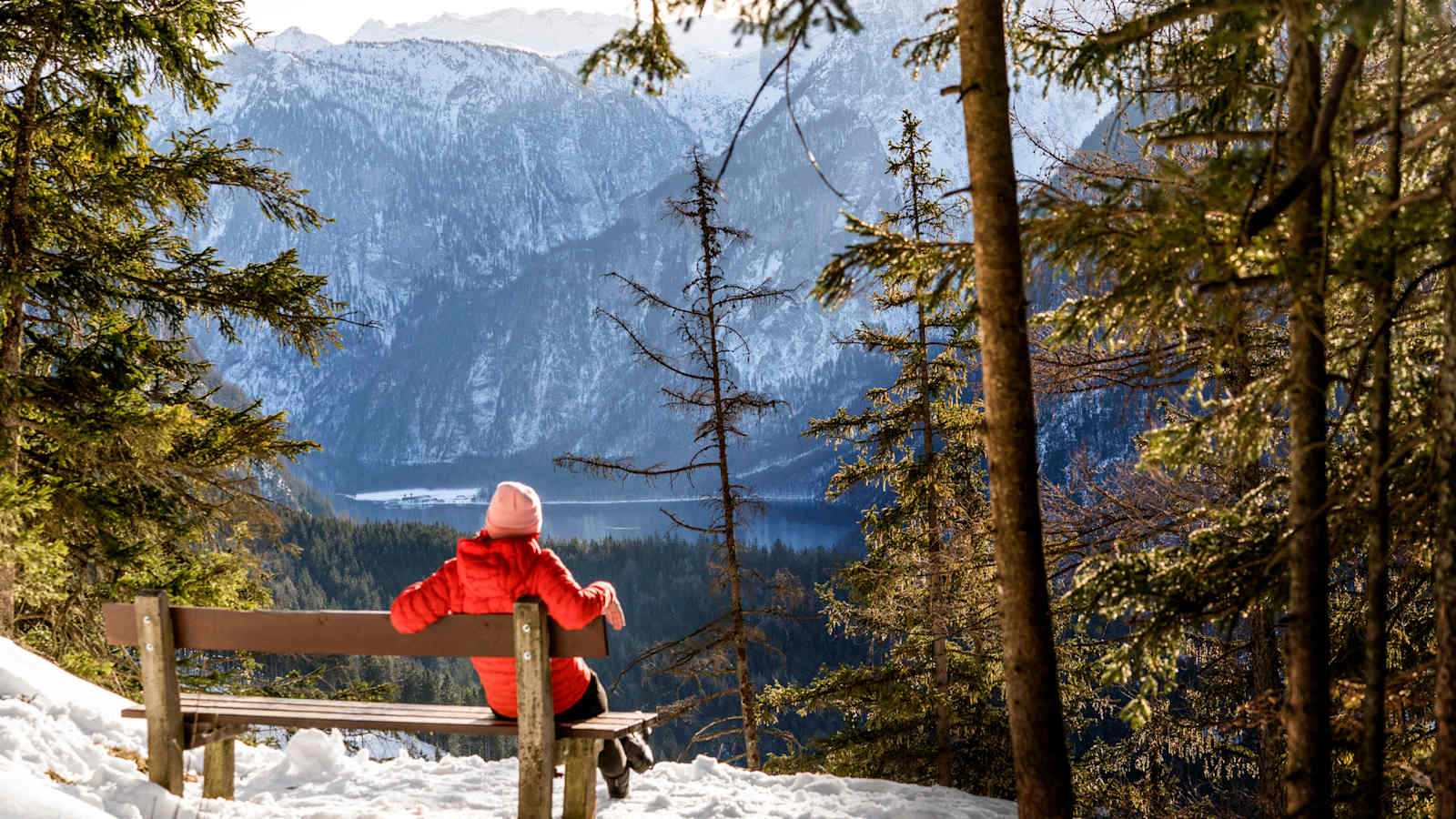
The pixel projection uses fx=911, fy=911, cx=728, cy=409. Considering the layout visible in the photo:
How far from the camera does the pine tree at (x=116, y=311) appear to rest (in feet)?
21.0

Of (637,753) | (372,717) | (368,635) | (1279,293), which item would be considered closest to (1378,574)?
(1279,293)

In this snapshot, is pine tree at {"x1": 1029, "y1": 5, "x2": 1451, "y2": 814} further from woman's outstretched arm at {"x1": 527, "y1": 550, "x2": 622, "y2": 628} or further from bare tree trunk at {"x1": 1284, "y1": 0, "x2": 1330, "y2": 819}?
woman's outstretched arm at {"x1": 527, "y1": 550, "x2": 622, "y2": 628}

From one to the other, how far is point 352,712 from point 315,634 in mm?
559

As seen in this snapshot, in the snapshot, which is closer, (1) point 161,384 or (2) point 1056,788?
Answer: (2) point 1056,788

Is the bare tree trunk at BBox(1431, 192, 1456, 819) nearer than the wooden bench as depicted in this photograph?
Yes

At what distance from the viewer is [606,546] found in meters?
102

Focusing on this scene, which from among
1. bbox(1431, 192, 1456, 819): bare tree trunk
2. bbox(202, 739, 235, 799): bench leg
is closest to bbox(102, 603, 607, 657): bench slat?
bbox(202, 739, 235, 799): bench leg

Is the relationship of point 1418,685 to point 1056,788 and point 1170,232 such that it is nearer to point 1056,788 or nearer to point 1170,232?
point 1056,788

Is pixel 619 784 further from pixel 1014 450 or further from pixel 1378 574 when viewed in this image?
pixel 1378 574

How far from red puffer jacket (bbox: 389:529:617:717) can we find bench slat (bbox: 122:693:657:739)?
0.14 meters

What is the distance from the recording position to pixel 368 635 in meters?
3.78

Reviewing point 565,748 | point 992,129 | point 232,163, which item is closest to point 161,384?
point 232,163

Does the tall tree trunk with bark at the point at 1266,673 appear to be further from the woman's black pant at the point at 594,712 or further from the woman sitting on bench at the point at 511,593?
the woman sitting on bench at the point at 511,593

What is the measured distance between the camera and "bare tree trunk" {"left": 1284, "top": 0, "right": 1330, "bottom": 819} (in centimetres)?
303
